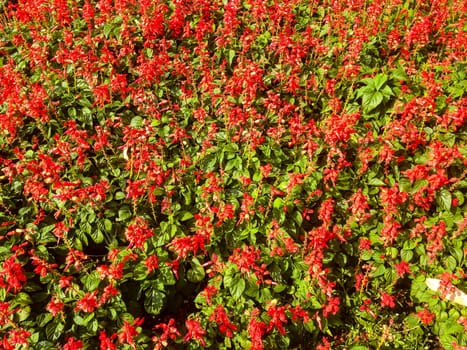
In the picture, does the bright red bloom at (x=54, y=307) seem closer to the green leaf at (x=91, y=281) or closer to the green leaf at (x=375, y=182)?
the green leaf at (x=91, y=281)

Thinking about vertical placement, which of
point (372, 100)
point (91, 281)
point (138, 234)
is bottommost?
point (91, 281)

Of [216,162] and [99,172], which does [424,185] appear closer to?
[216,162]

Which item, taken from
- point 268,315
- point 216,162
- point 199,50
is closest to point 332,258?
point 268,315

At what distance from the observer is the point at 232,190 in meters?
4.65

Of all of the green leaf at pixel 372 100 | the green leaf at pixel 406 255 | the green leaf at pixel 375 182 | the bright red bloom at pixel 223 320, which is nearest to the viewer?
the bright red bloom at pixel 223 320

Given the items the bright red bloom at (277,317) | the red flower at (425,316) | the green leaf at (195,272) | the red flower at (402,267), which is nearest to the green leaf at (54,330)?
the green leaf at (195,272)

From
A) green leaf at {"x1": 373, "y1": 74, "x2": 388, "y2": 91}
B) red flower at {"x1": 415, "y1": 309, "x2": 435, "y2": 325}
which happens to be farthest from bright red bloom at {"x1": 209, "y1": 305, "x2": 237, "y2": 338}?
green leaf at {"x1": 373, "y1": 74, "x2": 388, "y2": 91}

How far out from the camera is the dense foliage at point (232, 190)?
4012 mm

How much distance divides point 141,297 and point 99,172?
1528 millimetres

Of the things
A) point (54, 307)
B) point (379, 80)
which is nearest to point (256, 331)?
point (54, 307)

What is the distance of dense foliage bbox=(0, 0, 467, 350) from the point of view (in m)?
4.01

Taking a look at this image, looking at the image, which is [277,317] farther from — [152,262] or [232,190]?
[232,190]

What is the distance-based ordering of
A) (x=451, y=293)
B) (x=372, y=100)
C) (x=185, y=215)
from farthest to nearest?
(x=372, y=100), (x=185, y=215), (x=451, y=293)

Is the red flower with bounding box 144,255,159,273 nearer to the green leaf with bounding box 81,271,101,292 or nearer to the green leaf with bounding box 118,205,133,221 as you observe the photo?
the green leaf with bounding box 81,271,101,292
